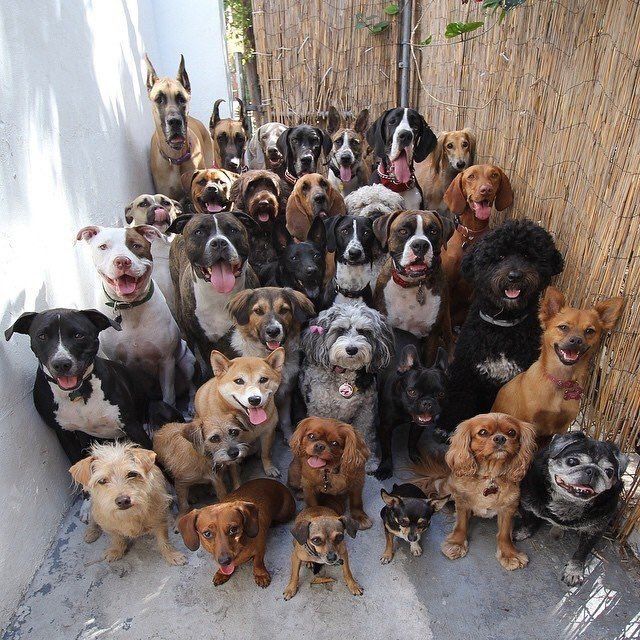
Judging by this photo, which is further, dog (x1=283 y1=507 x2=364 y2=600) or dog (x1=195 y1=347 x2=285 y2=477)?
dog (x1=195 y1=347 x2=285 y2=477)

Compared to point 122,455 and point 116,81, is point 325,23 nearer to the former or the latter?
point 116,81

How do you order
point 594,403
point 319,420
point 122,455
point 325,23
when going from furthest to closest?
1. point 325,23
2. point 594,403
3. point 319,420
4. point 122,455

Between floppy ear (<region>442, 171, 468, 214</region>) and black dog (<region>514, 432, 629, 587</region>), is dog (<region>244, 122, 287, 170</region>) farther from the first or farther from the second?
black dog (<region>514, 432, 629, 587</region>)

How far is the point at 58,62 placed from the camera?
3.83 meters

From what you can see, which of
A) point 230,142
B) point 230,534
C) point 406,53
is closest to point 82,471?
point 230,534

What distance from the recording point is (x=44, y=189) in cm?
332

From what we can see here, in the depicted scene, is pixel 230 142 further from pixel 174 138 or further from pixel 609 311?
pixel 609 311

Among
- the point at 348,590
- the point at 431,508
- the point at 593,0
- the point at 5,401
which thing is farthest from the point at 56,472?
the point at 593,0

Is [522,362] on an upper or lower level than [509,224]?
lower

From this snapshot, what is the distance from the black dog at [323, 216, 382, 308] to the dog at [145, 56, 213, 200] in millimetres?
2124

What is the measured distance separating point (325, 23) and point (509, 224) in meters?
5.60

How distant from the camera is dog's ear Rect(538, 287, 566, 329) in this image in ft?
9.12

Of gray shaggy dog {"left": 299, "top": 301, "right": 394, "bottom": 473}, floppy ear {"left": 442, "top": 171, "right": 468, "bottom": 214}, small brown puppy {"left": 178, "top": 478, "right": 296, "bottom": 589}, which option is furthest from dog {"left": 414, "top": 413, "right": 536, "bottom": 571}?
floppy ear {"left": 442, "top": 171, "right": 468, "bottom": 214}

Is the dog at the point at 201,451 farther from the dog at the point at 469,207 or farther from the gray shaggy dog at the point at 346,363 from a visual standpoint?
the dog at the point at 469,207
